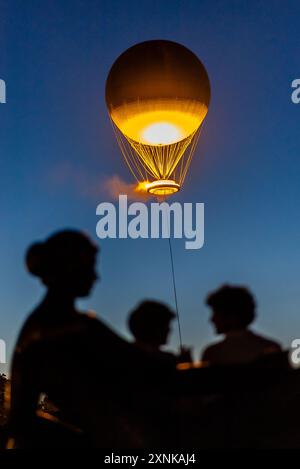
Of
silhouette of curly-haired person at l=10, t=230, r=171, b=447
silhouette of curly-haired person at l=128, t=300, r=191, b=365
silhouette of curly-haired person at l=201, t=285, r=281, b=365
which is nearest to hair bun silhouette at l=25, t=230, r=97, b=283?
silhouette of curly-haired person at l=10, t=230, r=171, b=447

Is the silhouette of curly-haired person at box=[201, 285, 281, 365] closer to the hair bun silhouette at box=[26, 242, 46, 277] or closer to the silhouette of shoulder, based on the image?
the silhouette of shoulder

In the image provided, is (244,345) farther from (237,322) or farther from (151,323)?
(151,323)

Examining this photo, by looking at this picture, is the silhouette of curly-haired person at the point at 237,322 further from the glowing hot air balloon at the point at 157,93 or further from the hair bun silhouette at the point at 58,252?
the glowing hot air balloon at the point at 157,93

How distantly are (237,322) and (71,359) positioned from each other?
3.17 feet

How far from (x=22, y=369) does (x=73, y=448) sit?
1.75 feet

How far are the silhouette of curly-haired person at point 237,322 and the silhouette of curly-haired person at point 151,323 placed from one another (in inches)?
10.1

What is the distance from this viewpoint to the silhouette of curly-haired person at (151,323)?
159 inches

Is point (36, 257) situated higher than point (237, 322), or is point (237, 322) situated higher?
point (36, 257)

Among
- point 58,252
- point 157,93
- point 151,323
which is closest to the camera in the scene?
point 58,252

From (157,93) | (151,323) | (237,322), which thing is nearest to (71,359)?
(151,323)

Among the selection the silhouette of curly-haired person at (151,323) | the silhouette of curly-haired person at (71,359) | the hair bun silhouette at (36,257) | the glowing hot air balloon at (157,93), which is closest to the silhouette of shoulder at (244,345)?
the silhouette of curly-haired person at (151,323)

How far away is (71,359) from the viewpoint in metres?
3.61

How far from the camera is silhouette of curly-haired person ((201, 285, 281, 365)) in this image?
4.04 metres

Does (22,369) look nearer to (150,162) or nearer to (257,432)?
(257,432)
